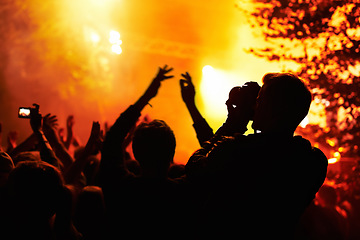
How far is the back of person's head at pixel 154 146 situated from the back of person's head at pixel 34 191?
540 millimetres

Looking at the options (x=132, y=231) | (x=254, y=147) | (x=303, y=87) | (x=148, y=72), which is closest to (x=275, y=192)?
(x=254, y=147)

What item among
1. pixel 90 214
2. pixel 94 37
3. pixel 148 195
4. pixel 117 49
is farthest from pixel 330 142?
pixel 94 37

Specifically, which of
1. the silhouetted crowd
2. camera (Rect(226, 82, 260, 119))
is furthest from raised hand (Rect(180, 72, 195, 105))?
camera (Rect(226, 82, 260, 119))

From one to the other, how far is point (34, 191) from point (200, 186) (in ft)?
3.12

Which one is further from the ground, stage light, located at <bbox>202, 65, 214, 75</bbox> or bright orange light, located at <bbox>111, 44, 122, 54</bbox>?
stage light, located at <bbox>202, 65, 214, 75</bbox>

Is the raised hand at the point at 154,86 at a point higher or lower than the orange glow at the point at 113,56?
lower

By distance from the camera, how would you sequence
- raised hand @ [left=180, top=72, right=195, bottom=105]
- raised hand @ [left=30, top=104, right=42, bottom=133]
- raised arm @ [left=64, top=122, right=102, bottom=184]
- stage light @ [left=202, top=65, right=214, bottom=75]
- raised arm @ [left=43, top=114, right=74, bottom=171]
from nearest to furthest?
raised hand @ [left=180, top=72, right=195, bottom=105]
raised arm @ [left=64, top=122, right=102, bottom=184]
raised hand @ [left=30, top=104, right=42, bottom=133]
raised arm @ [left=43, top=114, right=74, bottom=171]
stage light @ [left=202, top=65, right=214, bottom=75]

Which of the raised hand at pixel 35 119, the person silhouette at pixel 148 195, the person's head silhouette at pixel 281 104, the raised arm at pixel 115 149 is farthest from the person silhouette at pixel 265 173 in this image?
the raised hand at pixel 35 119

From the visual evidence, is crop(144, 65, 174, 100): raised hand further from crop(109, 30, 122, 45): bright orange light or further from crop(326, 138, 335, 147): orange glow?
crop(109, 30, 122, 45): bright orange light

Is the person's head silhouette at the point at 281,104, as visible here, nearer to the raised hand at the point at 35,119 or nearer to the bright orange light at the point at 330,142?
the raised hand at the point at 35,119

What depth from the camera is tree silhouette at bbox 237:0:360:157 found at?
5.41 m

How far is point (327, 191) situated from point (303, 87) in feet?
8.83

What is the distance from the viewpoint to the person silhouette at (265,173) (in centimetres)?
202

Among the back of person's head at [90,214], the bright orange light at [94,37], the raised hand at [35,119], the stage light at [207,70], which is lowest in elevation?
the back of person's head at [90,214]
